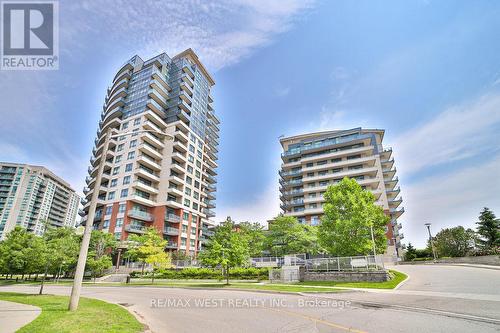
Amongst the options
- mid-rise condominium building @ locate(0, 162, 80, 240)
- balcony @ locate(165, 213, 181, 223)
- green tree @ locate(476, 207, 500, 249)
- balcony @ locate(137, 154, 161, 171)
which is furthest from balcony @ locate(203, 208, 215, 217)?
mid-rise condominium building @ locate(0, 162, 80, 240)

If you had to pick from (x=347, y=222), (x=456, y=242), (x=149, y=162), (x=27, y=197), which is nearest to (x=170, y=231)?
(x=149, y=162)

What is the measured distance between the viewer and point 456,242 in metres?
52.4

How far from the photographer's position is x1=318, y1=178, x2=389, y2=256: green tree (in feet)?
87.5

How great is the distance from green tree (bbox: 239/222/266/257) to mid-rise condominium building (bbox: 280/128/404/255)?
17.7 meters

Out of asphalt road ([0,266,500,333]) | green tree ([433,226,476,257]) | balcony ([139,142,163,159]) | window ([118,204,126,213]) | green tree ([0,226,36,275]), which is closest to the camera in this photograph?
asphalt road ([0,266,500,333])

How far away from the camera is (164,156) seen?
63938 millimetres

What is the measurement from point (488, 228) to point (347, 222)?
141 ft

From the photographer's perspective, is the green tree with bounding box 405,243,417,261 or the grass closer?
the grass

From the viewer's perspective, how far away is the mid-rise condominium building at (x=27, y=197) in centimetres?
12225

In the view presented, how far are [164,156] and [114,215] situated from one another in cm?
1795

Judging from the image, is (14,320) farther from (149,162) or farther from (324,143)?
(324,143)

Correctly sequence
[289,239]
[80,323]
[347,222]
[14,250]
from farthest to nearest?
[289,239], [14,250], [347,222], [80,323]

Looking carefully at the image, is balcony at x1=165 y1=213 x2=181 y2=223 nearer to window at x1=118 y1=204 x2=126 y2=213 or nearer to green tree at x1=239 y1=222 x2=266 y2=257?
window at x1=118 y1=204 x2=126 y2=213

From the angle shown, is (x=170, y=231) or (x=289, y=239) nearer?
(x=289, y=239)
